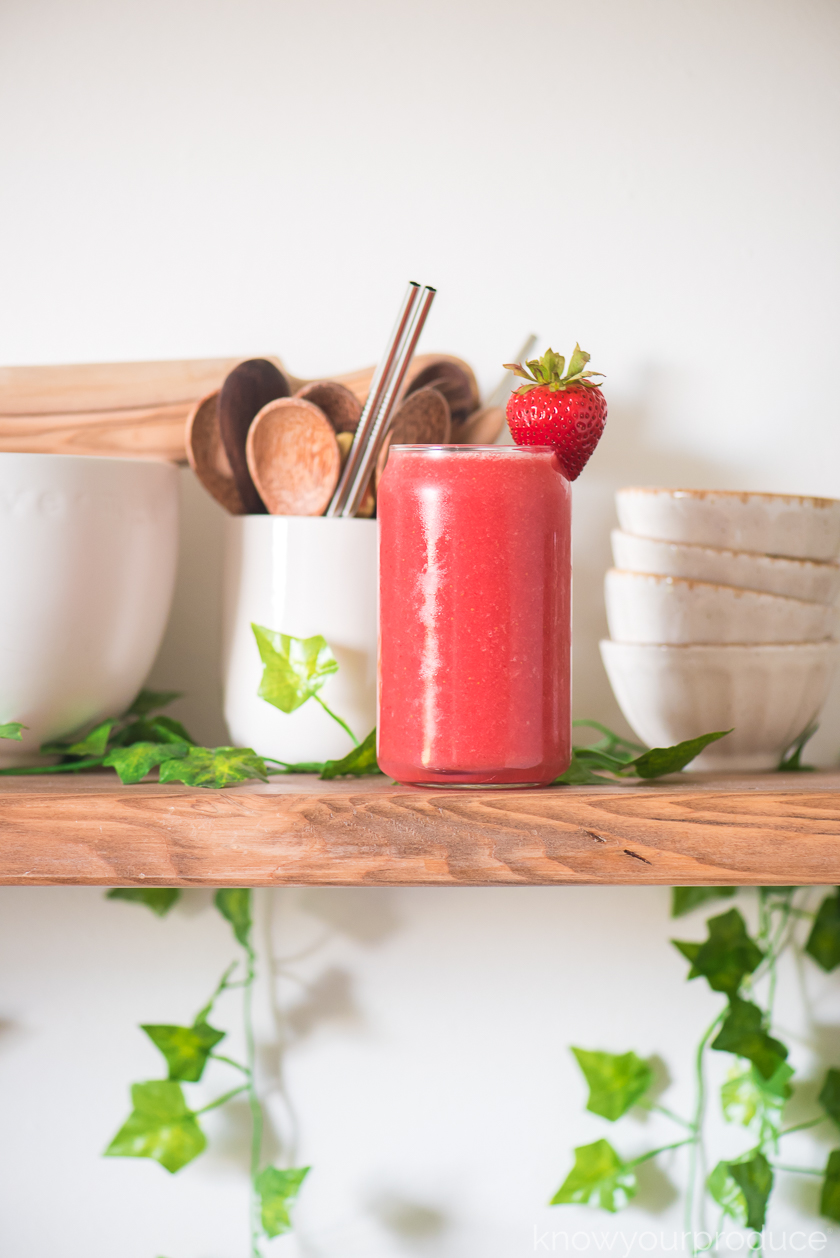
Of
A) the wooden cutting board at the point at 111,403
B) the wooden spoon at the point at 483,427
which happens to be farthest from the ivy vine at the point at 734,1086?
the wooden cutting board at the point at 111,403

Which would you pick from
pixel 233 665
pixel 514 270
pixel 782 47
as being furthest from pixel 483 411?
pixel 782 47

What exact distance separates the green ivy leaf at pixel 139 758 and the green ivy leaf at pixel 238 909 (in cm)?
23

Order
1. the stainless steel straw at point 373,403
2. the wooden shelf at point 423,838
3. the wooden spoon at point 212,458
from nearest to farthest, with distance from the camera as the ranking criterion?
the wooden shelf at point 423,838 → the stainless steel straw at point 373,403 → the wooden spoon at point 212,458

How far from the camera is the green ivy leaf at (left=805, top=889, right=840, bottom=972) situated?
76 cm

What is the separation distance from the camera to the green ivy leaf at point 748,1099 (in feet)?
2.46

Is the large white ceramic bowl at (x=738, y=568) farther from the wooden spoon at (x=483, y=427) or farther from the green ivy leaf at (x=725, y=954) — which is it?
the green ivy leaf at (x=725, y=954)

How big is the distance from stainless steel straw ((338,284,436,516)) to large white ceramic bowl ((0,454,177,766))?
135 mm

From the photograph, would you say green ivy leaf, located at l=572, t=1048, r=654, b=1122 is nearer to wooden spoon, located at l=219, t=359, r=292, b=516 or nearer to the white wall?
the white wall

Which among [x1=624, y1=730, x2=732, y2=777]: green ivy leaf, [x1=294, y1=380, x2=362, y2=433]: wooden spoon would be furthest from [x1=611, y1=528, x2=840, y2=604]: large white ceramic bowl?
[x1=294, y1=380, x2=362, y2=433]: wooden spoon

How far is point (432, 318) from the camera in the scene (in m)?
0.76

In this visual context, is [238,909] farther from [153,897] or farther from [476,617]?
[476,617]

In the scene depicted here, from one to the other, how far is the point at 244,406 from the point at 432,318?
0.20m

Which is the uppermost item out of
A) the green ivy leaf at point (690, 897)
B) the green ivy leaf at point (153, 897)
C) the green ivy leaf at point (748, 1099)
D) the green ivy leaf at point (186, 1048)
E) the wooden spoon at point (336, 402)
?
the wooden spoon at point (336, 402)

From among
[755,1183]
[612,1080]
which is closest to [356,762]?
[612,1080]
